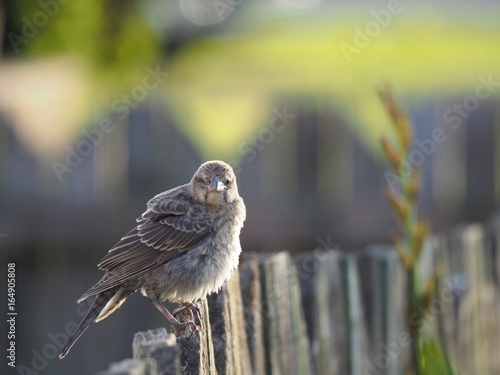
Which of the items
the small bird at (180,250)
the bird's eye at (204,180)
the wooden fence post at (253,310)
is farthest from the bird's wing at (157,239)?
the wooden fence post at (253,310)

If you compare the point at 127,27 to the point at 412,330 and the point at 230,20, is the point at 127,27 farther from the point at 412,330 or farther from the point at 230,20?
the point at 412,330

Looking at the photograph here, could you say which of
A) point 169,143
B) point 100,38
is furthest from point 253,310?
point 100,38

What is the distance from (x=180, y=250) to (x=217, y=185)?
1.16 ft

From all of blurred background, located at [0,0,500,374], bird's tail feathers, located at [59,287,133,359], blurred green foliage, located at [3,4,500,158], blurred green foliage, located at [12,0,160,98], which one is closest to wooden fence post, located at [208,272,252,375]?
bird's tail feathers, located at [59,287,133,359]

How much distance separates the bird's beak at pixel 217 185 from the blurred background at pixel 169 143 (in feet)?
6.70

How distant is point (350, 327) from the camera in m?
4.05

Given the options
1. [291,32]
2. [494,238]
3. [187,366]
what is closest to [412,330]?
[187,366]

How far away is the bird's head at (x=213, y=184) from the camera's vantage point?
4.27m

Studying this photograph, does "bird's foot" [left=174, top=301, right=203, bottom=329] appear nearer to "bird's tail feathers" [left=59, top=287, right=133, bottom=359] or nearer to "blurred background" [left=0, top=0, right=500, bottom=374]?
"bird's tail feathers" [left=59, top=287, right=133, bottom=359]

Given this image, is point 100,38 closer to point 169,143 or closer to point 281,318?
point 169,143

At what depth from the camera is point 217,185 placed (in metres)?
4.25

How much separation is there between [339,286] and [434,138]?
391 cm

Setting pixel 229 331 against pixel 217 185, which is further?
pixel 217 185

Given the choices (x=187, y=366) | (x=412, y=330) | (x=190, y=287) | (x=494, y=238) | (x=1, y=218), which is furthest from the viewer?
(x=1, y=218)
